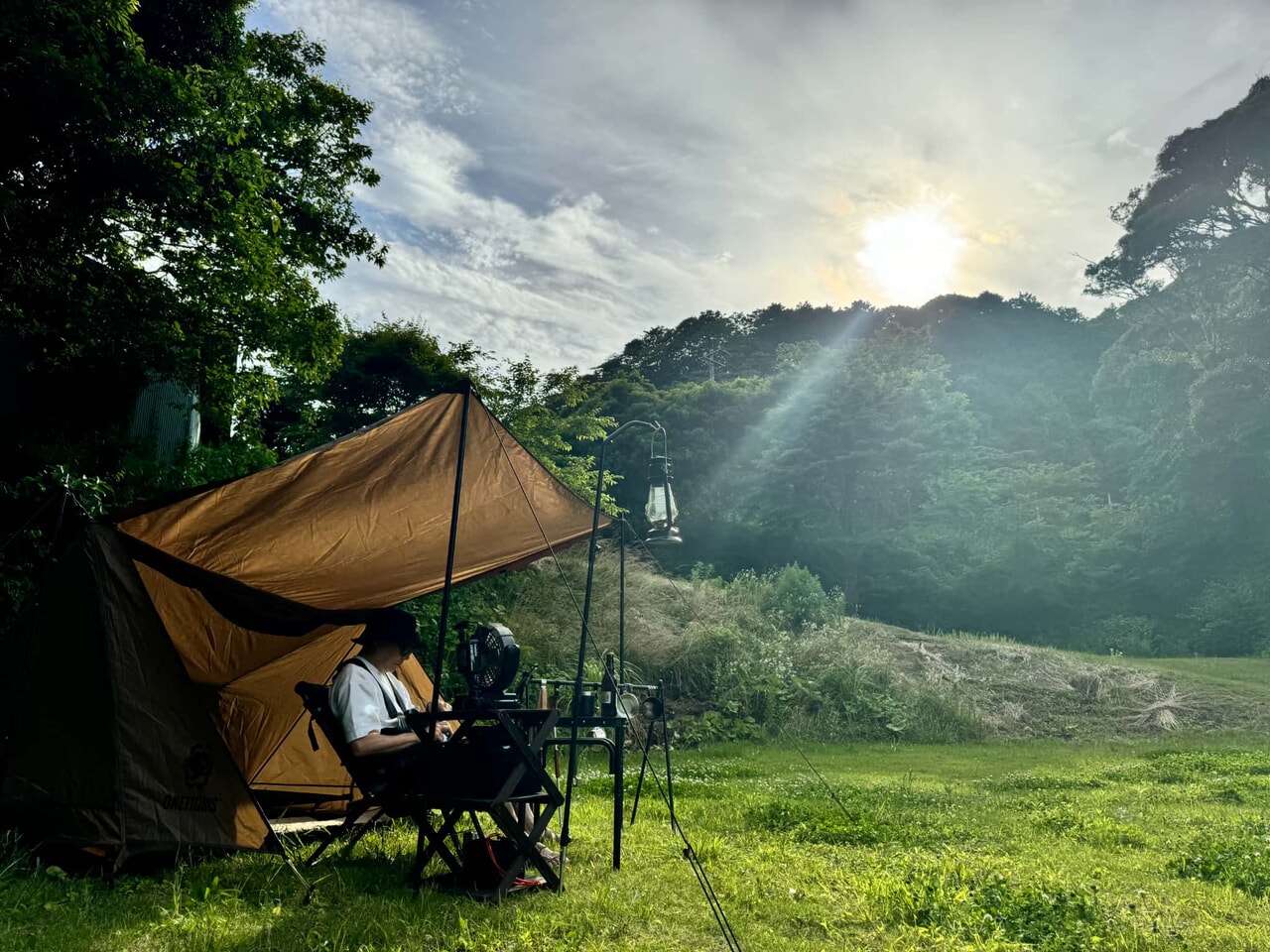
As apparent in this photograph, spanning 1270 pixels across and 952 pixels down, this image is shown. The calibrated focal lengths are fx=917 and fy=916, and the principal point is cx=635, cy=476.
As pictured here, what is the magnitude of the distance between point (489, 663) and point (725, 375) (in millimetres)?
29987

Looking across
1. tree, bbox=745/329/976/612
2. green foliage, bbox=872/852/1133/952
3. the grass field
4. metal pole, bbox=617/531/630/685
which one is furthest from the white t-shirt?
tree, bbox=745/329/976/612

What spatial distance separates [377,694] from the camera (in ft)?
13.9

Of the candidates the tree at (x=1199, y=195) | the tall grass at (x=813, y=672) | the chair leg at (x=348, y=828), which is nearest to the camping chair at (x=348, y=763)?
the chair leg at (x=348, y=828)

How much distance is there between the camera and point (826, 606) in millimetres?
14656

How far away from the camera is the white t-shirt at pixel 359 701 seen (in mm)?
4062

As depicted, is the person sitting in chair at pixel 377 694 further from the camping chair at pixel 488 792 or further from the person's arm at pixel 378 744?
the camping chair at pixel 488 792

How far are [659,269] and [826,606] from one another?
19.5 feet

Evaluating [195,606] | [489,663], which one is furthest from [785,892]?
[195,606]

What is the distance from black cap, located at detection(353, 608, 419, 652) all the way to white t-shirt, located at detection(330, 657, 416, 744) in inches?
5.8

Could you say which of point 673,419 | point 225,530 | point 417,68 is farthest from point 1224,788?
point 673,419

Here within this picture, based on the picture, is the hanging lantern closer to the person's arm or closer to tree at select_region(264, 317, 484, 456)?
the person's arm

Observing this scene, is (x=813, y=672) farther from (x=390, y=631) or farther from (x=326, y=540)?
(x=326, y=540)

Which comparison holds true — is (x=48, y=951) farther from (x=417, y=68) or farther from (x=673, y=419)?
(x=673, y=419)

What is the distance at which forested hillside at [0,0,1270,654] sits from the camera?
837 cm
